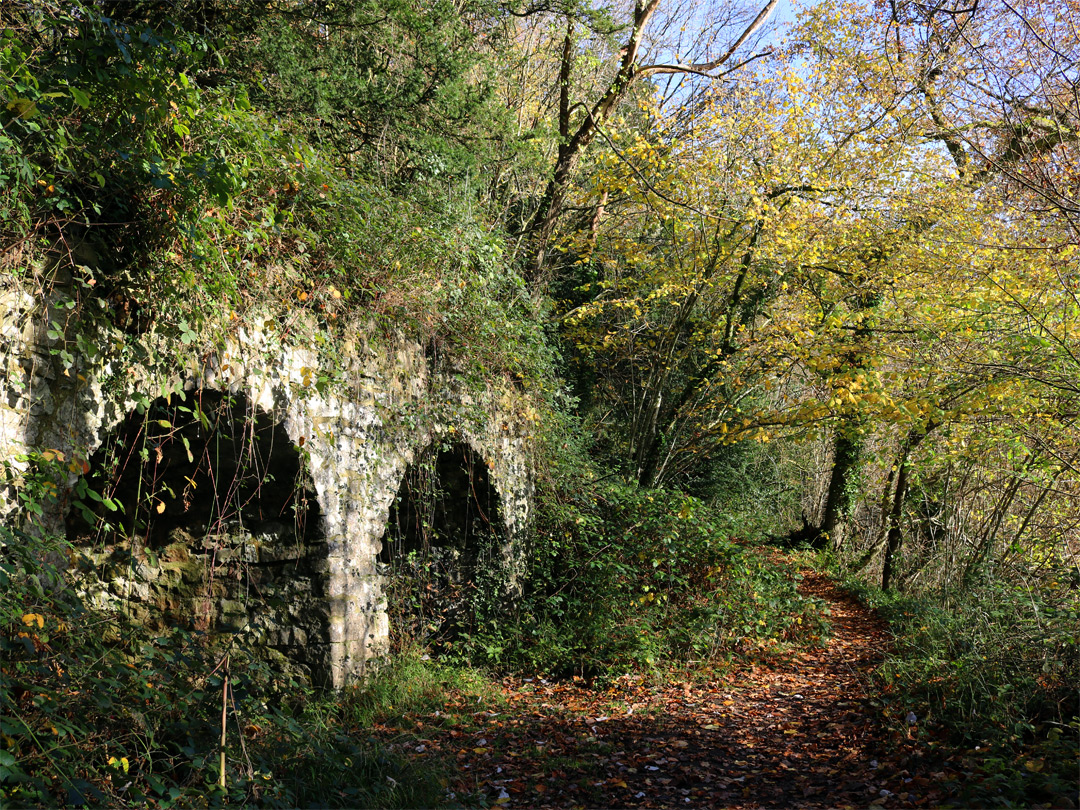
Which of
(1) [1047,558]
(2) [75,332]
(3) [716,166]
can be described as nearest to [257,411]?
(2) [75,332]

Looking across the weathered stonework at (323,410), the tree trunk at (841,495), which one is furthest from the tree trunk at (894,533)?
the weathered stonework at (323,410)

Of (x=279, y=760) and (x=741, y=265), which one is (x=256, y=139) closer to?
(x=279, y=760)

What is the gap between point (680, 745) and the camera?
5.40 m

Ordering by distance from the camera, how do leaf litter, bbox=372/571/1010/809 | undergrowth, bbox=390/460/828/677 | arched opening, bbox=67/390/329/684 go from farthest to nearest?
undergrowth, bbox=390/460/828/677 < arched opening, bbox=67/390/329/684 < leaf litter, bbox=372/571/1010/809

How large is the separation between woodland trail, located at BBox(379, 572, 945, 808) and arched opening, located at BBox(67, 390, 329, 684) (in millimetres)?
1232

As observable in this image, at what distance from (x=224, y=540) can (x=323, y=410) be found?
122 cm

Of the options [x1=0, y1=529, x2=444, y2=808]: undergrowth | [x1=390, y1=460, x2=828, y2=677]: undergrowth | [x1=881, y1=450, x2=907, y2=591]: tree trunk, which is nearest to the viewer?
[x1=0, y1=529, x2=444, y2=808]: undergrowth

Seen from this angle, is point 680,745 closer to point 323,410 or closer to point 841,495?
point 323,410

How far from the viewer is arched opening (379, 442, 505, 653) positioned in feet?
21.8

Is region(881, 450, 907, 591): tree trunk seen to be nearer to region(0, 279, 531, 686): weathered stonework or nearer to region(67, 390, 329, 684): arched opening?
region(0, 279, 531, 686): weathered stonework

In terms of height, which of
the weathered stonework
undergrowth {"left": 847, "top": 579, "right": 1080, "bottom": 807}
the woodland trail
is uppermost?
the weathered stonework

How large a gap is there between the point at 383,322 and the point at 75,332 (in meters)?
2.58

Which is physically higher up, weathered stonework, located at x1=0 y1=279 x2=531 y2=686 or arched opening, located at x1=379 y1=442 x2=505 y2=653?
weathered stonework, located at x1=0 y1=279 x2=531 y2=686

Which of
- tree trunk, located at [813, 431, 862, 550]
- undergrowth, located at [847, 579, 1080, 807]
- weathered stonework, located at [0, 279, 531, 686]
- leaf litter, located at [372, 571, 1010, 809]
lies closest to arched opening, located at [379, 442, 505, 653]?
weathered stonework, located at [0, 279, 531, 686]
